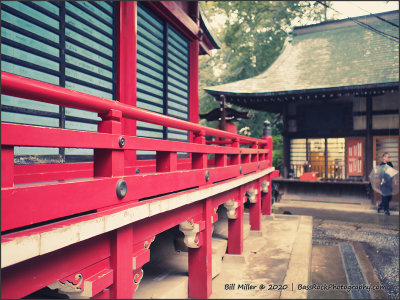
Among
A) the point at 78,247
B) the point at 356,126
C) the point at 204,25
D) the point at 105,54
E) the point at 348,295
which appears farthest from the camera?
the point at 356,126

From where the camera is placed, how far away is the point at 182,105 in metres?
6.81

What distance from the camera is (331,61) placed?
14.4 metres

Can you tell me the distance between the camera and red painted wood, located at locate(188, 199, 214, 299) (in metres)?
3.85

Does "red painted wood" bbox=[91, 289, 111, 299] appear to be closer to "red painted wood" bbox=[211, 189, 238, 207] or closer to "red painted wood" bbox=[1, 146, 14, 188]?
"red painted wood" bbox=[1, 146, 14, 188]

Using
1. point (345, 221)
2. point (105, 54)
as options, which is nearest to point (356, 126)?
point (345, 221)

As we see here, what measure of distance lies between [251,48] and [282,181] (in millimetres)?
10609

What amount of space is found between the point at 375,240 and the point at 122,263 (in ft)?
25.6

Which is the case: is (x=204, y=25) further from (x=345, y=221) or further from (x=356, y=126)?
(x=356, y=126)

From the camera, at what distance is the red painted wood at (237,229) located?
5.51 metres

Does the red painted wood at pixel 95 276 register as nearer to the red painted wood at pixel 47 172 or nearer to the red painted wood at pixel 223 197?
the red painted wood at pixel 47 172

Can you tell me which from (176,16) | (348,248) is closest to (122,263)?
(176,16)

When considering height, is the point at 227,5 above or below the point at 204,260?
above

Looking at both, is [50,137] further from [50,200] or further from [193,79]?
[193,79]

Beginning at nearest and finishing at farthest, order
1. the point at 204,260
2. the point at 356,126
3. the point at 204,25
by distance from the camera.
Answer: the point at 204,260
the point at 204,25
the point at 356,126
